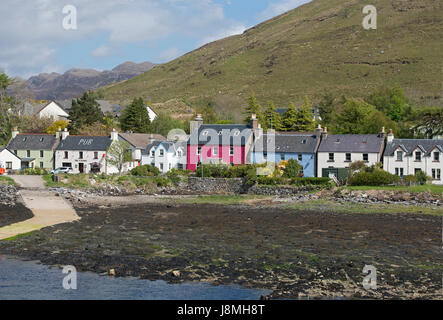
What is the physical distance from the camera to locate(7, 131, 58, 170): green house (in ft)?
222

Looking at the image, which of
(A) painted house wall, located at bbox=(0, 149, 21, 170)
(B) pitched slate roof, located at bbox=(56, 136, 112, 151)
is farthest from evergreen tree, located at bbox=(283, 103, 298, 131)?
(A) painted house wall, located at bbox=(0, 149, 21, 170)

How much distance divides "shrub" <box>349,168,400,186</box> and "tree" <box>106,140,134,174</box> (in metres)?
26.9

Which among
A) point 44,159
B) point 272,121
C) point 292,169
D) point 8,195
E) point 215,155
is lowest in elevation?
point 8,195

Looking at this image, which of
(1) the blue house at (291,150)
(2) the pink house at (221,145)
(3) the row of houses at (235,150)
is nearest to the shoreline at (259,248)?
(3) the row of houses at (235,150)

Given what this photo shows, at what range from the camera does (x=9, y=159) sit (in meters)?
65.6

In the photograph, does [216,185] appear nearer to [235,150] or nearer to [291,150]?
[235,150]

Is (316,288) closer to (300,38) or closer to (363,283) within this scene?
(363,283)

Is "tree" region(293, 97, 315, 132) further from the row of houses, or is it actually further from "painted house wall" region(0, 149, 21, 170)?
"painted house wall" region(0, 149, 21, 170)

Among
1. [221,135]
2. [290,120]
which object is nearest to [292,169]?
[221,135]

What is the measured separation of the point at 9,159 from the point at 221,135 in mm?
27689

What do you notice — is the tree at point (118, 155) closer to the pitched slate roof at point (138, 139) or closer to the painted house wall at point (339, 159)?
the pitched slate roof at point (138, 139)

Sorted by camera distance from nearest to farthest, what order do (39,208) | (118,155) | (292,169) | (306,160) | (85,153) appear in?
(39,208) < (292,169) < (118,155) < (306,160) < (85,153)

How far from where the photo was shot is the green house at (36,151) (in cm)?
6756

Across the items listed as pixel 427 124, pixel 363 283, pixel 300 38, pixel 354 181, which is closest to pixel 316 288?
pixel 363 283
